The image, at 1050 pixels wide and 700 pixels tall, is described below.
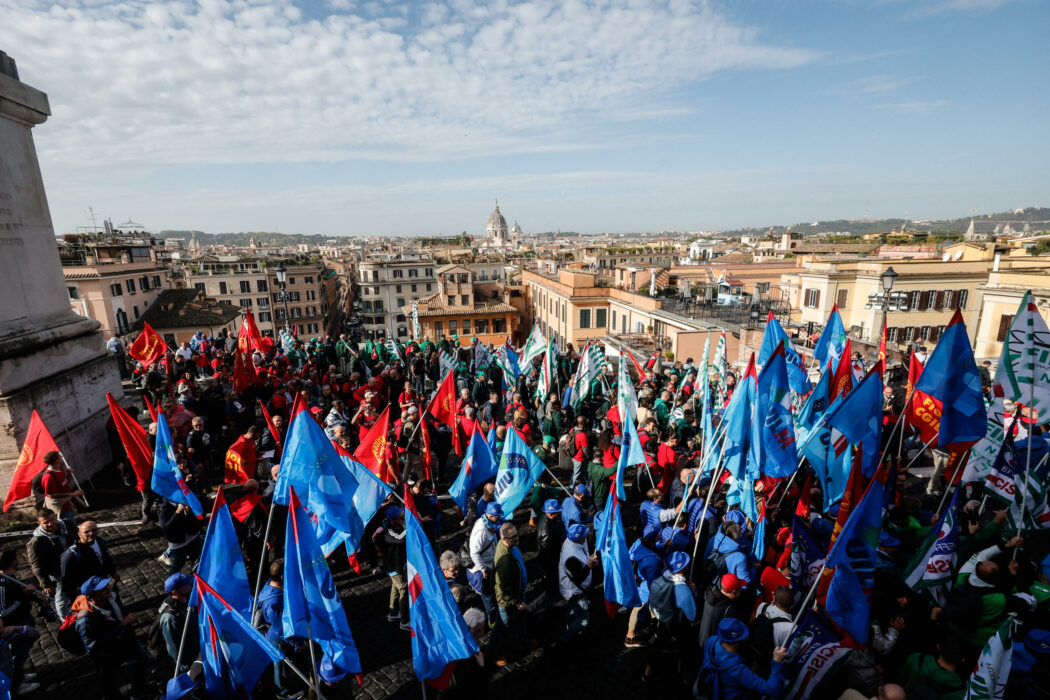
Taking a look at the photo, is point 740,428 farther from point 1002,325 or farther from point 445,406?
point 1002,325

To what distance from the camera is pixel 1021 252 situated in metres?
41.9

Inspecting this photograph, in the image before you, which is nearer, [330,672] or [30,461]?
[330,672]

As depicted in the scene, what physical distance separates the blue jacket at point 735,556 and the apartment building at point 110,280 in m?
43.8

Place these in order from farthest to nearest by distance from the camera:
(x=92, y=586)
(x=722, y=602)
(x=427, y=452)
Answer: (x=427, y=452)
(x=722, y=602)
(x=92, y=586)

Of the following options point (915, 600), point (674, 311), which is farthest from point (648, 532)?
point (674, 311)

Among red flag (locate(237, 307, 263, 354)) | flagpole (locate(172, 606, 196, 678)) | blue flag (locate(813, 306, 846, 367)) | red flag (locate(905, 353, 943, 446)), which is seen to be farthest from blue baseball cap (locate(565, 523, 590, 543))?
red flag (locate(237, 307, 263, 354))

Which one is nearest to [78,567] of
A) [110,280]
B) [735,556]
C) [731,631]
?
[731,631]

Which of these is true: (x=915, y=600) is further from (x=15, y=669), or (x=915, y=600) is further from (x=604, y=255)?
(x=604, y=255)

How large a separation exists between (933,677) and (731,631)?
5.48 feet

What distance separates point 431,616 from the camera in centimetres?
478

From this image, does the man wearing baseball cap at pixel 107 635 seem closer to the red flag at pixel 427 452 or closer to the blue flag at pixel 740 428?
the red flag at pixel 427 452

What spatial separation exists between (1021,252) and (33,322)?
5821cm

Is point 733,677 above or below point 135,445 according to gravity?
below

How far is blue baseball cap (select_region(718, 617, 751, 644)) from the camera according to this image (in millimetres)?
4645
